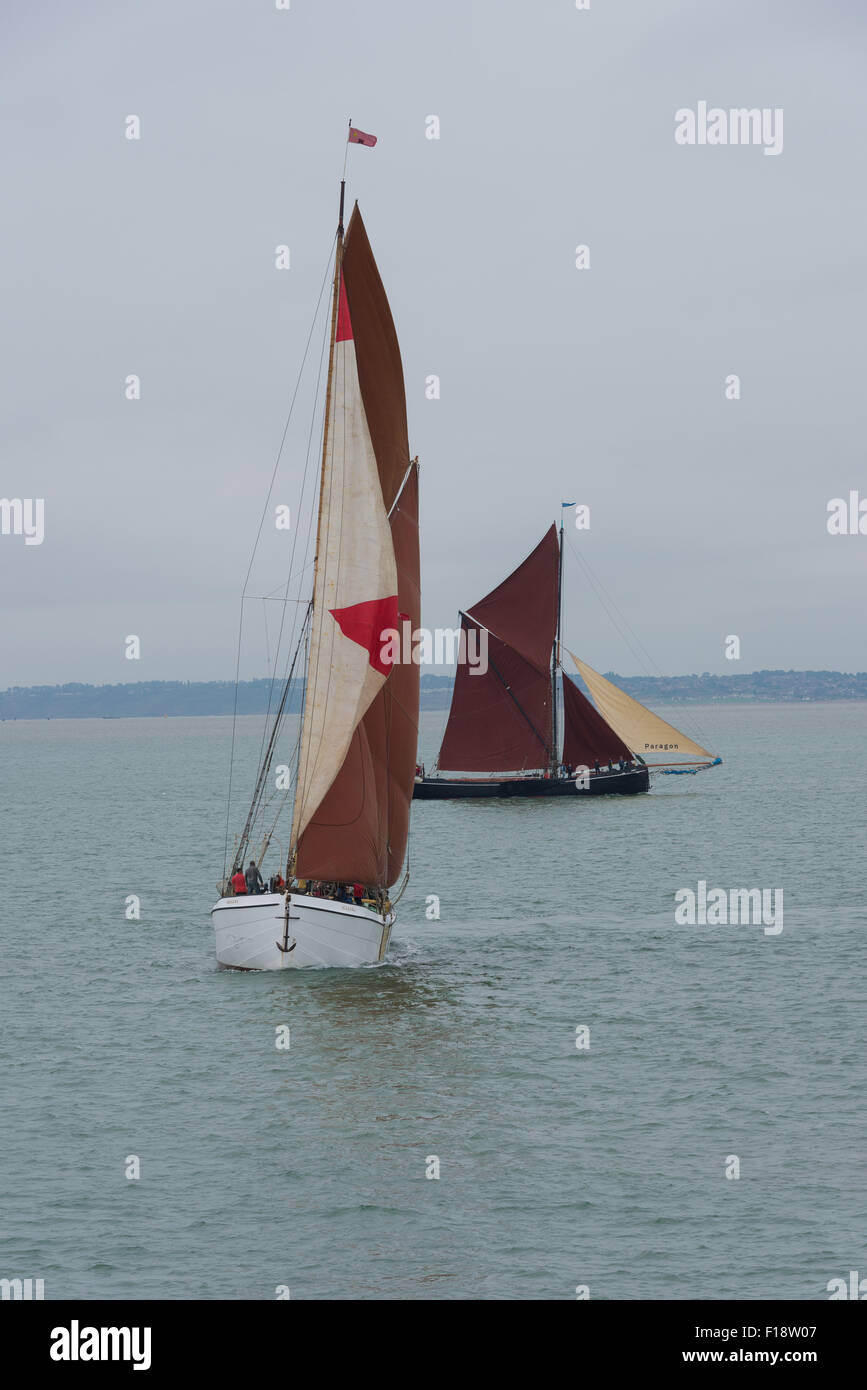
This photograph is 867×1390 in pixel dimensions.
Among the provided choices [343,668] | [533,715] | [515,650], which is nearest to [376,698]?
[343,668]

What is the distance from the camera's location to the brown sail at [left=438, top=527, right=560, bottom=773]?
92688mm

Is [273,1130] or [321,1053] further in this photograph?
[321,1053]

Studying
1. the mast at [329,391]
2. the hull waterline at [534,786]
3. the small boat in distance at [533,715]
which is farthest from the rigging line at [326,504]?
the hull waterline at [534,786]

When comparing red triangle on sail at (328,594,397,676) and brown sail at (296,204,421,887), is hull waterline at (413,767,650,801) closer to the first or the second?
brown sail at (296,204,421,887)

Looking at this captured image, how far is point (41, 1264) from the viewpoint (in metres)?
19.8

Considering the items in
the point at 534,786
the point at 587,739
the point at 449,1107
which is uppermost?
the point at 587,739

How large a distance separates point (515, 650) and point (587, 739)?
27.9ft

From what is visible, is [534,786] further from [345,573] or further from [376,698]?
[345,573]

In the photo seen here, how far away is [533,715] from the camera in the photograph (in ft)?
309

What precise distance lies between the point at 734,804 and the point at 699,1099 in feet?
245

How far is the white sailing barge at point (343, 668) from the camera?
35312mm

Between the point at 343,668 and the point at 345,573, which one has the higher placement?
the point at 345,573

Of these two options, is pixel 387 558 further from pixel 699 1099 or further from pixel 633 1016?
pixel 699 1099

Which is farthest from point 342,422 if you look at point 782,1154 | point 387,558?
point 782,1154
